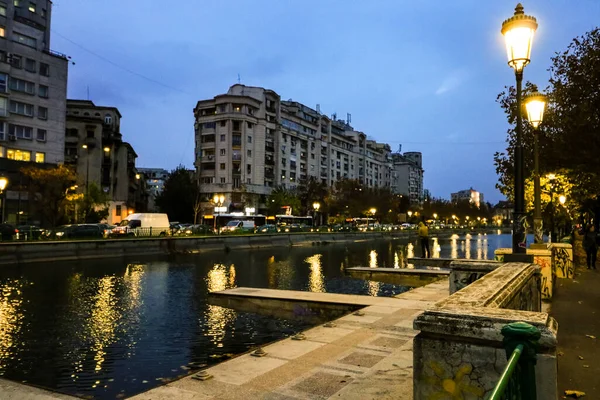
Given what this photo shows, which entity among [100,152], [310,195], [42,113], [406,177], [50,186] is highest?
[406,177]

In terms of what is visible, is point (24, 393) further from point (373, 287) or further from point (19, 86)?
point (19, 86)

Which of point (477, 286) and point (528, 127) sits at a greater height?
point (528, 127)

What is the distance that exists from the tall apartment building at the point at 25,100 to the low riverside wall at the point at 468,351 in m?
50.7

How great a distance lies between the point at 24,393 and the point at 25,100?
55078 millimetres

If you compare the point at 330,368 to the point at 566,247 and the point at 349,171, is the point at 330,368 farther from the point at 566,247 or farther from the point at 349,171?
the point at 349,171

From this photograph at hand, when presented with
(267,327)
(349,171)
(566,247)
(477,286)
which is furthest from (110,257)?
(349,171)

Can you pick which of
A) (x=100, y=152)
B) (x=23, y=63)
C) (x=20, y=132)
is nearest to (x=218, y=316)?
(x=20, y=132)

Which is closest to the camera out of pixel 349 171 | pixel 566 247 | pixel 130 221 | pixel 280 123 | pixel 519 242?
pixel 519 242

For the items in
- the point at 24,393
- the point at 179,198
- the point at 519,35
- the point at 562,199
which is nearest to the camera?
the point at 24,393

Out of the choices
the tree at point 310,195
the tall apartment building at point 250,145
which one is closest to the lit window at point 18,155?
the tall apartment building at point 250,145

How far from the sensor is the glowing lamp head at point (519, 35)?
7.80m

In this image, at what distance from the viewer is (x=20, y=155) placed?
5012 cm

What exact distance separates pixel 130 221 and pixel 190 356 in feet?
117

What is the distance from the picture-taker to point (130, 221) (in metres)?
41.1
